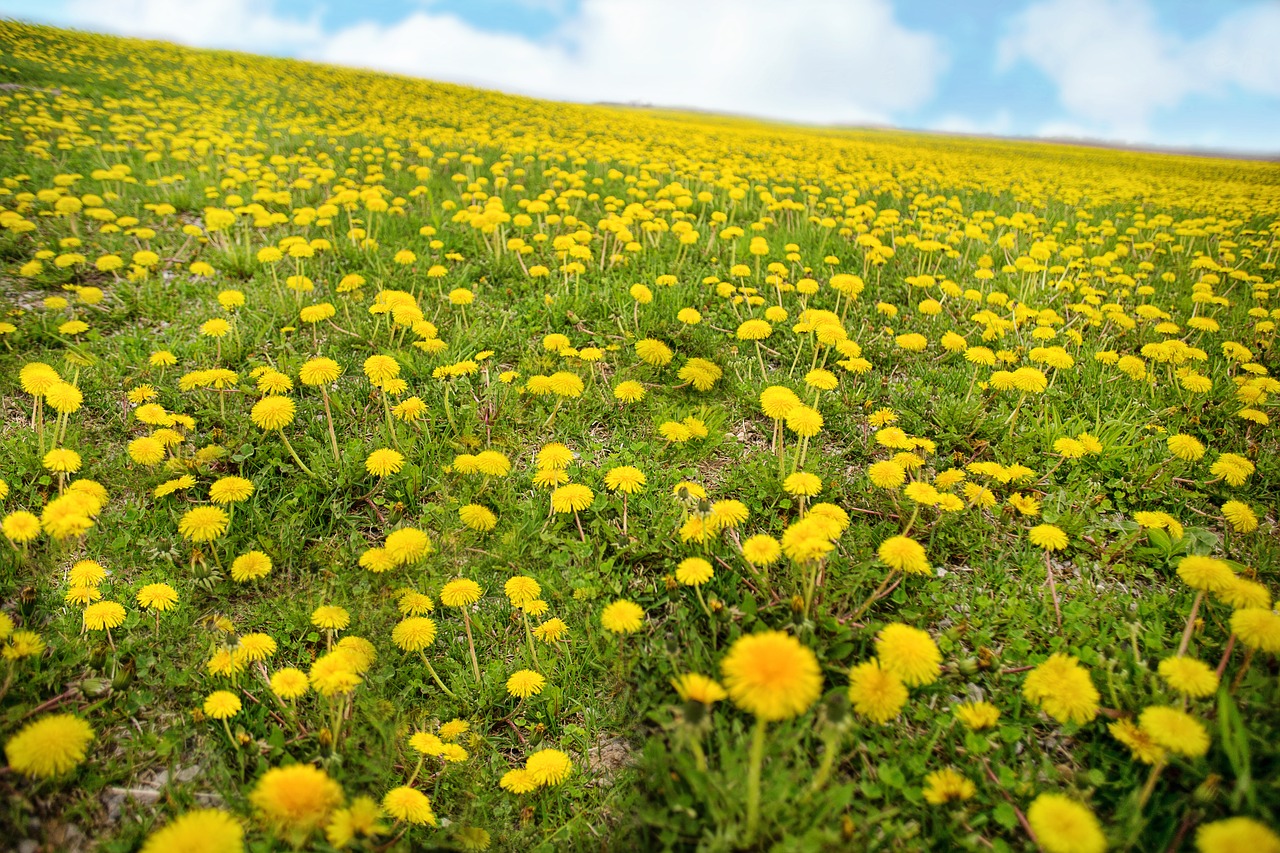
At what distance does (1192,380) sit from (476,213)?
5437mm

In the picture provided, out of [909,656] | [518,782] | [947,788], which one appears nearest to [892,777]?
[947,788]

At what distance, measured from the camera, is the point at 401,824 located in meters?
1.79

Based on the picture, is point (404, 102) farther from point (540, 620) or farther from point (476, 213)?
point (540, 620)

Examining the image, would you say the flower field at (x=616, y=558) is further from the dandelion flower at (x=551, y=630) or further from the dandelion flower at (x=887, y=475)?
the dandelion flower at (x=887, y=475)

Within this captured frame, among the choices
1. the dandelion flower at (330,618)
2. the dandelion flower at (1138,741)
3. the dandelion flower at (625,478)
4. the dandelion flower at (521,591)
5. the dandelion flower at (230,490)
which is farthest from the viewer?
the dandelion flower at (625,478)

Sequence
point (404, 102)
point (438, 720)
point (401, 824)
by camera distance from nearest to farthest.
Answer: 1. point (401, 824)
2. point (438, 720)
3. point (404, 102)

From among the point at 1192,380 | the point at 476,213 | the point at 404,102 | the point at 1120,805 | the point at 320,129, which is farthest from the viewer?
the point at 404,102

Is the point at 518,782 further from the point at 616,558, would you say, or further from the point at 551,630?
the point at 616,558

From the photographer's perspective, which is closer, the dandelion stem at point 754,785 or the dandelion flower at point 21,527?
the dandelion stem at point 754,785

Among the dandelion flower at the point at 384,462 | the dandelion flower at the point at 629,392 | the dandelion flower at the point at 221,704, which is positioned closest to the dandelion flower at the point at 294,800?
the dandelion flower at the point at 221,704

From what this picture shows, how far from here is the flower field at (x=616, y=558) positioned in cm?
167

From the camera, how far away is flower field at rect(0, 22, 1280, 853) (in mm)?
1669

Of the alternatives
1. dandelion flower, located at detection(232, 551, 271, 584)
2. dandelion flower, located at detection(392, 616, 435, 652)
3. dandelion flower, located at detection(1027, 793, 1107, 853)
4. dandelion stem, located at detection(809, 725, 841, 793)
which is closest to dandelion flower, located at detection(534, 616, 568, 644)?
dandelion flower, located at detection(392, 616, 435, 652)

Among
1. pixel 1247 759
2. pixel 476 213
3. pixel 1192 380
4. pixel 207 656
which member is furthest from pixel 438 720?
pixel 476 213
